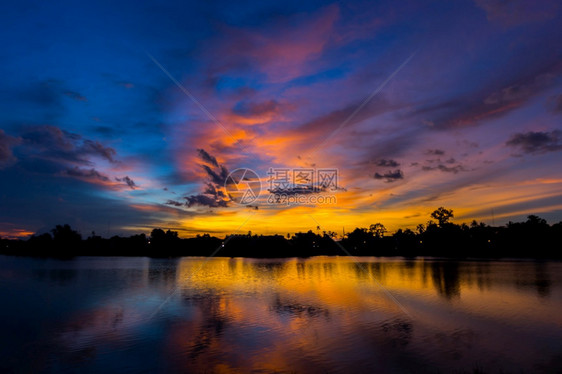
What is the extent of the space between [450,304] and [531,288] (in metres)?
17.2

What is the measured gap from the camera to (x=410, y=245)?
187500 millimetres

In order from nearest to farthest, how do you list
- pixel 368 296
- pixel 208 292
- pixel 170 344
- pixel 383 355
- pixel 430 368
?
pixel 430 368
pixel 383 355
pixel 170 344
pixel 368 296
pixel 208 292

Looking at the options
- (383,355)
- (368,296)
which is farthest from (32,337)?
(368,296)

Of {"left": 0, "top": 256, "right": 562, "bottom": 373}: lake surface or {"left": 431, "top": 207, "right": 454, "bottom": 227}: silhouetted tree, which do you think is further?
{"left": 431, "top": 207, "right": 454, "bottom": 227}: silhouetted tree

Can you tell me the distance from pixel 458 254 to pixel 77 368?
518 feet

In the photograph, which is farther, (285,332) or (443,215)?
(443,215)

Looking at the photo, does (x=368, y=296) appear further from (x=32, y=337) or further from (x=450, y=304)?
(x=32, y=337)

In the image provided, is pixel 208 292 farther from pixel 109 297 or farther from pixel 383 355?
pixel 383 355

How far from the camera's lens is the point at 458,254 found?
149 m

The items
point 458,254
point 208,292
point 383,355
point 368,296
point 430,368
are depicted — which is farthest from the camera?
point 458,254

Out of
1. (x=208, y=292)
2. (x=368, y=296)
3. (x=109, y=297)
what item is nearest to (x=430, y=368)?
(x=368, y=296)

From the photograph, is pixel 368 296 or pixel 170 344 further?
pixel 368 296

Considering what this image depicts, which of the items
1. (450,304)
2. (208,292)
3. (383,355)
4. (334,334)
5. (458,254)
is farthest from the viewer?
(458,254)

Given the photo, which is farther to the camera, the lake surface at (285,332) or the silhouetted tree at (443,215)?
the silhouetted tree at (443,215)
